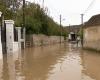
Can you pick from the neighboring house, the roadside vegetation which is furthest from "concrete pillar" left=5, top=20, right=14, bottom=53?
the neighboring house

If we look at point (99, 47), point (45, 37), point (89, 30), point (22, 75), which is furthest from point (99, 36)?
point (45, 37)

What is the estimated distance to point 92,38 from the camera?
31.9 m

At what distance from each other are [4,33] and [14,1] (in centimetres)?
813

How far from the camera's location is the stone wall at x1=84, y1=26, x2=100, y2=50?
2942 cm

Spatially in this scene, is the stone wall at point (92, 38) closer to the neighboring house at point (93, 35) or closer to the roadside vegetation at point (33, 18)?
the neighboring house at point (93, 35)

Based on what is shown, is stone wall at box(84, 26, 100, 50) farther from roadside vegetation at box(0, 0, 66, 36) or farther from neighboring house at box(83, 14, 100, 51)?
roadside vegetation at box(0, 0, 66, 36)

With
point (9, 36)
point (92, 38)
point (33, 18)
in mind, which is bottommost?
point (92, 38)

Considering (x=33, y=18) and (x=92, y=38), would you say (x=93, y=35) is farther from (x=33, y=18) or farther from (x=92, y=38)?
(x=33, y=18)

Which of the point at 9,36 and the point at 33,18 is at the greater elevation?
the point at 33,18

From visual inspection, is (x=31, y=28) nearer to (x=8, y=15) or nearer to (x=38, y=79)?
(x=8, y=15)

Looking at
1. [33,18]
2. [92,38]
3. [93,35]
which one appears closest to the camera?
[93,35]

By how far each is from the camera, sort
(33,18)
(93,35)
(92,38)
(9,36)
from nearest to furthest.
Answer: (9,36)
(93,35)
(92,38)
(33,18)

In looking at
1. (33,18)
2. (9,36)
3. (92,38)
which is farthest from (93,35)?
(33,18)

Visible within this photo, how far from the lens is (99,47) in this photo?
92.9 ft
